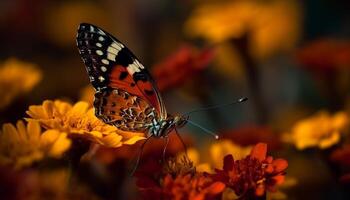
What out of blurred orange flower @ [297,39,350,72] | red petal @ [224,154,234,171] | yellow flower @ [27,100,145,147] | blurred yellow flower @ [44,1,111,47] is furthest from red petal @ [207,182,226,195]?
blurred yellow flower @ [44,1,111,47]

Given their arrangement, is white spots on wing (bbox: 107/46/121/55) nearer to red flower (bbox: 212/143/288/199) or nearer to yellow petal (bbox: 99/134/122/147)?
yellow petal (bbox: 99/134/122/147)

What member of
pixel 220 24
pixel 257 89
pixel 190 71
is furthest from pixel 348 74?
pixel 190 71

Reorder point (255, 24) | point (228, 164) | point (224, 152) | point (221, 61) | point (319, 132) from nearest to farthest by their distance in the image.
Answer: point (228, 164) < point (224, 152) < point (319, 132) < point (255, 24) < point (221, 61)

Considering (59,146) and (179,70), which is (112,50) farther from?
(59,146)

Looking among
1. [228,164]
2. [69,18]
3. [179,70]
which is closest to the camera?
[228,164]

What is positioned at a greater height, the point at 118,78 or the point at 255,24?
the point at 255,24

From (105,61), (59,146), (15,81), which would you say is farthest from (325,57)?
(59,146)

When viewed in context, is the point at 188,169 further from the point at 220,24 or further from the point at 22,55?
the point at 22,55
